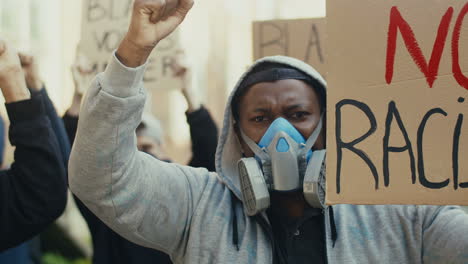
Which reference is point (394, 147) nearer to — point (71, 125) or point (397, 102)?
point (397, 102)

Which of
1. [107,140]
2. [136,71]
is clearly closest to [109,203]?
[107,140]

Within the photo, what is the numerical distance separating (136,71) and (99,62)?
2.30 meters

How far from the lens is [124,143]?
2084 mm

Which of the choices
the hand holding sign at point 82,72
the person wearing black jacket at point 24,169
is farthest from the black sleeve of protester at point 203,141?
the person wearing black jacket at point 24,169

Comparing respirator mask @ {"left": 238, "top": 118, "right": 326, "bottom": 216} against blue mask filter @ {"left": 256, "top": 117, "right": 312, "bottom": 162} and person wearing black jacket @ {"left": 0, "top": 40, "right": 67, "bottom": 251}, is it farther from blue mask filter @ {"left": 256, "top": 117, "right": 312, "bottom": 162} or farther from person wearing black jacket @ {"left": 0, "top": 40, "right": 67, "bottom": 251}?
person wearing black jacket @ {"left": 0, "top": 40, "right": 67, "bottom": 251}

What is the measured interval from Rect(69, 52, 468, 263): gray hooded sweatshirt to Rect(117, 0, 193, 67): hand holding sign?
0.13 feet

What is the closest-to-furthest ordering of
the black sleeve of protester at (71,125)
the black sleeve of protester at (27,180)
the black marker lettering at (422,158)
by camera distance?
the black marker lettering at (422,158) → the black sleeve of protester at (27,180) → the black sleeve of protester at (71,125)

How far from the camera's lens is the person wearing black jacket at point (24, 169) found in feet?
8.61

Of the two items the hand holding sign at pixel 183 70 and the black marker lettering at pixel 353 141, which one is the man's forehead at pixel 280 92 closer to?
the black marker lettering at pixel 353 141

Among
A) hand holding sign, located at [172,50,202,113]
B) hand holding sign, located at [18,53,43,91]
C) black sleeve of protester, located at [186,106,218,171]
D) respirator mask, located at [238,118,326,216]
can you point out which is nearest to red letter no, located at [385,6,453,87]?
respirator mask, located at [238,118,326,216]

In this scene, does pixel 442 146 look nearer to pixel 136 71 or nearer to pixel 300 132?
pixel 300 132

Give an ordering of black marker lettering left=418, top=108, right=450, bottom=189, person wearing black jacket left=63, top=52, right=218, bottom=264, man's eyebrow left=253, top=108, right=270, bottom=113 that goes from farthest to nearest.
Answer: person wearing black jacket left=63, top=52, right=218, bottom=264 → man's eyebrow left=253, top=108, right=270, bottom=113 → black marker lettering left=418, top=108, right=450, bottom=189

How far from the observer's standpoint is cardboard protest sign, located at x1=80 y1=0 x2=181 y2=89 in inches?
168

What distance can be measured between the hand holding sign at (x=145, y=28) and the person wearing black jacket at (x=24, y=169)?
2.49 feet
